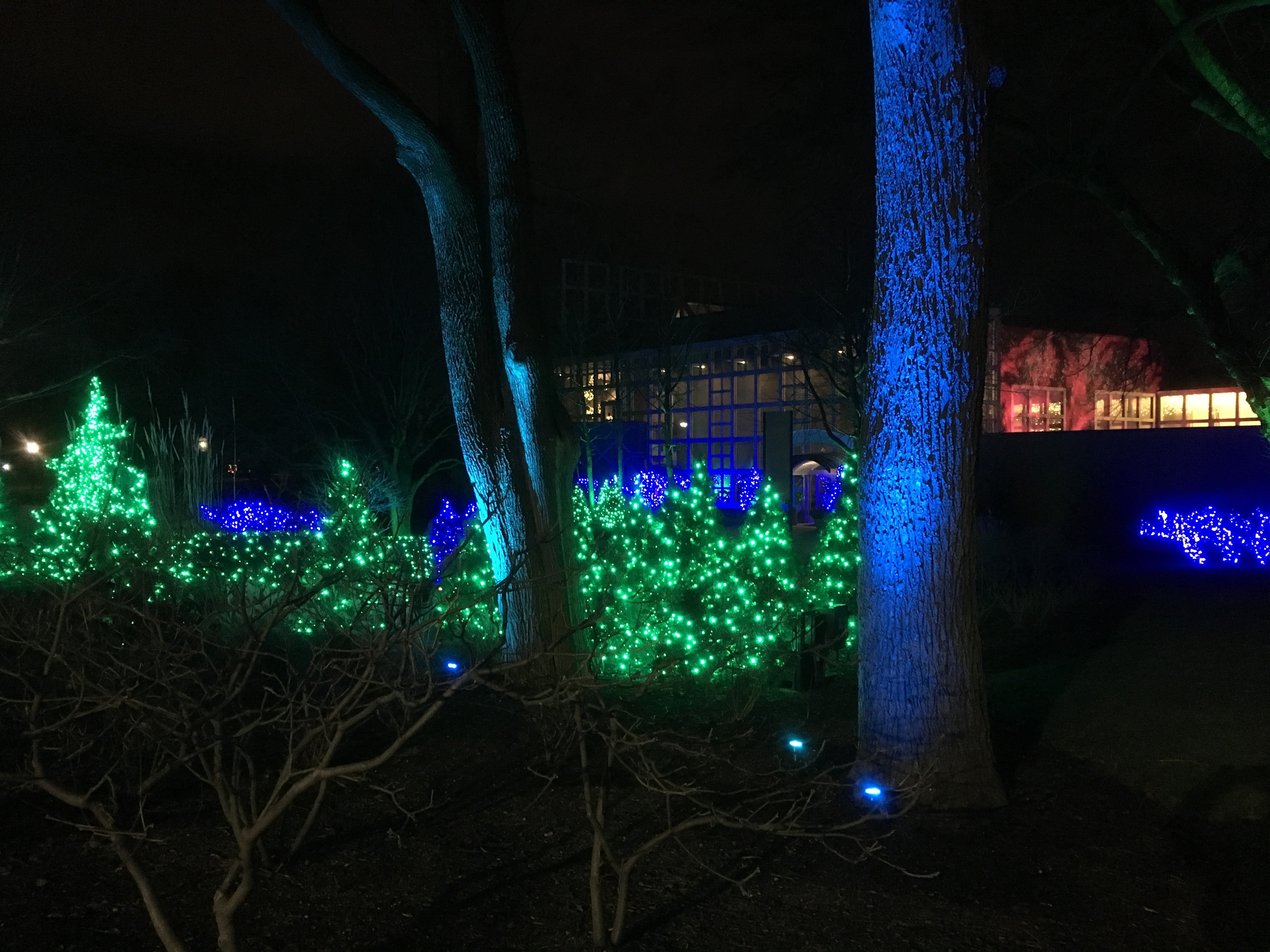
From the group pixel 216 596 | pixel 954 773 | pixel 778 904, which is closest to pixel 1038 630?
pixel 954 773

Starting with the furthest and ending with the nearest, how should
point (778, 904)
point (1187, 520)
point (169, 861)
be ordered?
point (1187, 520), point (169, 861), point (778, 904)

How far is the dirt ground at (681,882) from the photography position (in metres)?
3.58

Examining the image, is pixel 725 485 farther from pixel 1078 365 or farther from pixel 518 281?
pixel 518 281

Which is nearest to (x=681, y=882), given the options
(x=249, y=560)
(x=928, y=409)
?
(x=928, y=409)

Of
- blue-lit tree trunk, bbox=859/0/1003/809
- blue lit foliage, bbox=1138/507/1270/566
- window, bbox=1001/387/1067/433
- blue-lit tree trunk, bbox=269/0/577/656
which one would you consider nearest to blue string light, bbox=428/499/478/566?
blue-lit tree trunk, bbox=269/0/577/656

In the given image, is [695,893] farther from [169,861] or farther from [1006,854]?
[169,861]

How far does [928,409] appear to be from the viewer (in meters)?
4.72

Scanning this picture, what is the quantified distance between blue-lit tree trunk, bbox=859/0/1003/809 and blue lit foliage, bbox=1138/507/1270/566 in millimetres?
11868

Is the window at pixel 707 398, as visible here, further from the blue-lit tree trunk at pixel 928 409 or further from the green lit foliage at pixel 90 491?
the blue-lit tree trunk at pixel 928 409

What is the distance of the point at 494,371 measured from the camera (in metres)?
6.92

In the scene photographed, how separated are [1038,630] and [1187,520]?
7.37 m

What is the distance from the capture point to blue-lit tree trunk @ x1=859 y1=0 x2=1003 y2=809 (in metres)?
4.68

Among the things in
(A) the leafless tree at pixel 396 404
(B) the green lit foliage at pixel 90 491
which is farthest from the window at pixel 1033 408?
(B) the green lit foliage at pixel 90 491

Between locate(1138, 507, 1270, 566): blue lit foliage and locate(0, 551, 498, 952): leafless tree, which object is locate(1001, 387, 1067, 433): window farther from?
locate(0, 551, 498, 952): leafless tree
